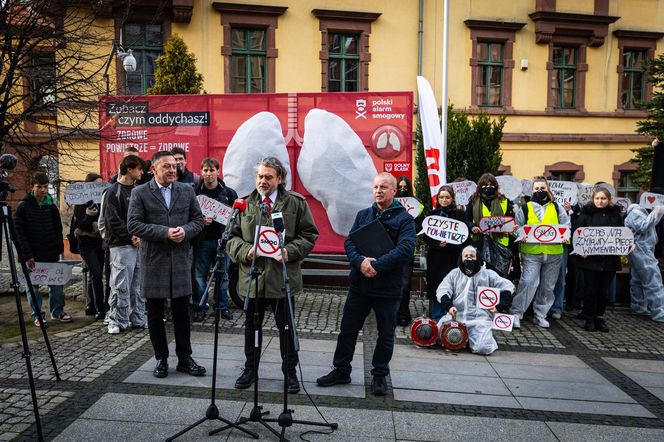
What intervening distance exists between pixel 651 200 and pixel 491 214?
318cm

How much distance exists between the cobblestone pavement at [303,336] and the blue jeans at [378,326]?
1.14 ft

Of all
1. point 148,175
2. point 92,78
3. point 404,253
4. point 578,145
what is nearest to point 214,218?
point 148,175

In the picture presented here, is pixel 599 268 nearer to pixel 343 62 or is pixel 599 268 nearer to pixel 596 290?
pixel 596 290

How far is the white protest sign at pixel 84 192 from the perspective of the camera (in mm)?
7535

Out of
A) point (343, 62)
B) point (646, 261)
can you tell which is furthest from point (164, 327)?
point (343, 62)

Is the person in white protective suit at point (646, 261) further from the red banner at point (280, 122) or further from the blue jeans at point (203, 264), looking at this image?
the blue jeans at point (203, 264)

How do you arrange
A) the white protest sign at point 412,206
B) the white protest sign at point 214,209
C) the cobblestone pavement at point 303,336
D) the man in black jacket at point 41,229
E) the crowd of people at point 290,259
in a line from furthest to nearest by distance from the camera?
the white protest sign at point 412,206 → the white protest sign at point 214,209 → the man in black jacket at point 41,229 → the crowd of people at point 290,259 → the cobblestone pavement at point 303,336

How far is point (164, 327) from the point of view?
5.46 meters

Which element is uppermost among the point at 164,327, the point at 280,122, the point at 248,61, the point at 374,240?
the point at 248,61

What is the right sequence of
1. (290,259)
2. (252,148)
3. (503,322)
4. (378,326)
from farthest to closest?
(252,148), (503,322), (378,326), (290,259)

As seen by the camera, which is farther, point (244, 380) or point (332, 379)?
point (332, 379)

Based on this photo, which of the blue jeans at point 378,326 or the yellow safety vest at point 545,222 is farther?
the yellow safety vest at point 545,222

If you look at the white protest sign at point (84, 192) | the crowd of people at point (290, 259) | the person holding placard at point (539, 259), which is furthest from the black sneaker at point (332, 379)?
the white protest sign at point (84, 192)

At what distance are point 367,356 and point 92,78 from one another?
462cm
